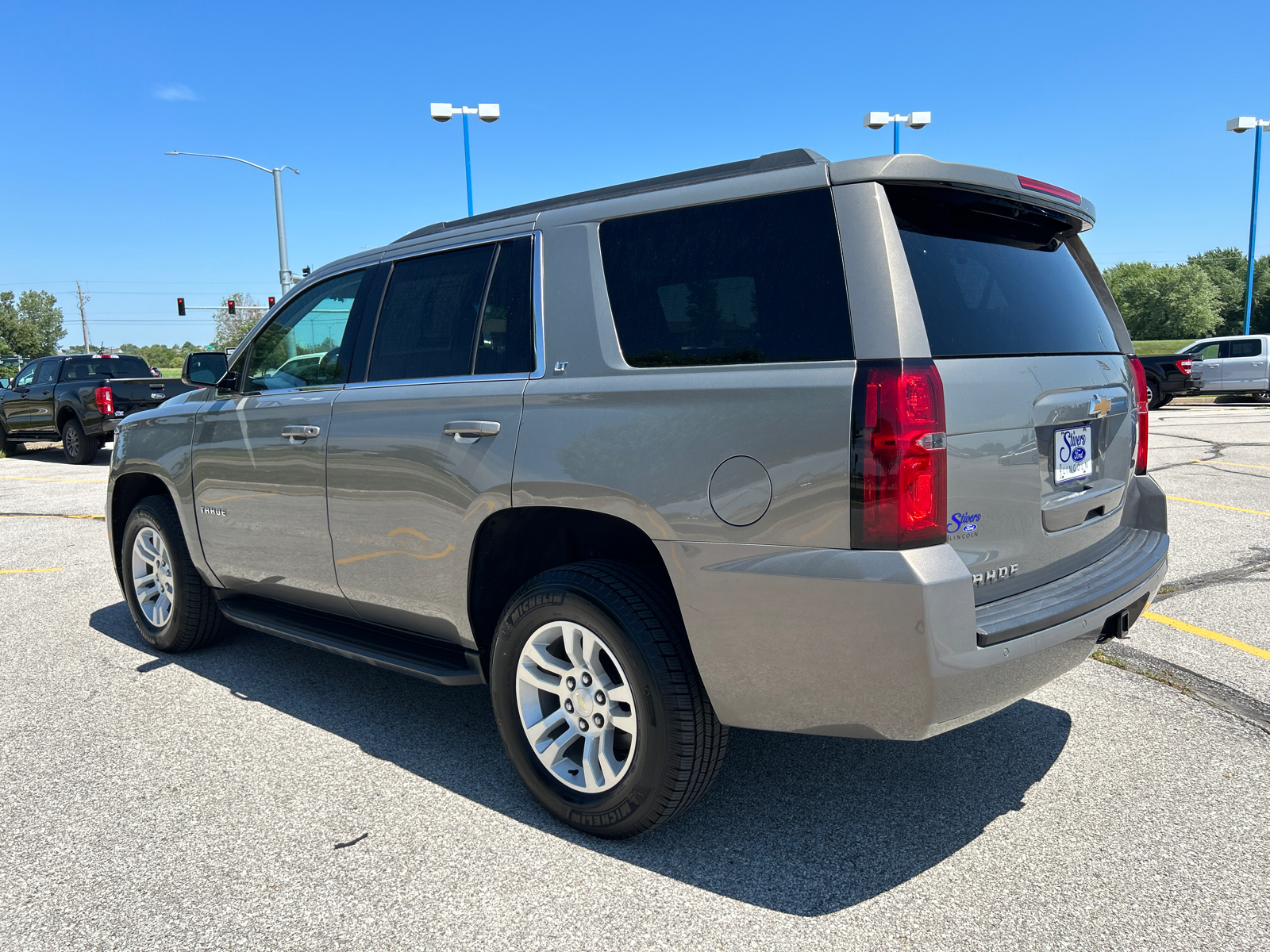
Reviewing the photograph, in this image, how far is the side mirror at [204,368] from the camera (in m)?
4.44

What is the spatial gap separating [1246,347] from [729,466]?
25.7 m

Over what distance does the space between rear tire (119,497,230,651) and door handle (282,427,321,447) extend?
3.94 ft

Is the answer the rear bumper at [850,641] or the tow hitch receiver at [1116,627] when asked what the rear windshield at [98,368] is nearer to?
the rear bumper at [850,641]

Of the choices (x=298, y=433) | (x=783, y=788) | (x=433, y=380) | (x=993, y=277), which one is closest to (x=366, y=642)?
(x=298, y=433)

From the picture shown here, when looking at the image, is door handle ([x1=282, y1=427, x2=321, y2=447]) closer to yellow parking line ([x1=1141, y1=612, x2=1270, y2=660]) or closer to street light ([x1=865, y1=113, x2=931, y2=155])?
yellow parking line ([x1=1141, y1=612, x2=1270, y2=660])

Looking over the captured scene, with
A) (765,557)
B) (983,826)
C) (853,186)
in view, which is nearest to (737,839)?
(983,826)

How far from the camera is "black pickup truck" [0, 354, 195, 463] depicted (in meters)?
16.0

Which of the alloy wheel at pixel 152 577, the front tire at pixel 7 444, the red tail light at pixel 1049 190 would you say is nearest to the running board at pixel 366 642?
the alloy wheel at pixel 152 577

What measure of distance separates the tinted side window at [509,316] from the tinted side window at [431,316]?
0.06 meters

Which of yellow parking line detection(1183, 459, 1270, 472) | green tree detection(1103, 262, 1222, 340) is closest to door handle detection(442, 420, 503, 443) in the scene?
yellow parking line detection(1183, 459, 1270, 472)

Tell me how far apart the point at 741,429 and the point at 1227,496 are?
8454 mm

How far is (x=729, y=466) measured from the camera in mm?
2514

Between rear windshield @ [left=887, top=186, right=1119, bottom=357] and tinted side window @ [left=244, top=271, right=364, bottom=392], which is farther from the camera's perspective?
tinted side window @ [left=244, top=271, right=364, bottom=392]

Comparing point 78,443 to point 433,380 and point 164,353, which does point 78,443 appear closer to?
point 433,380
